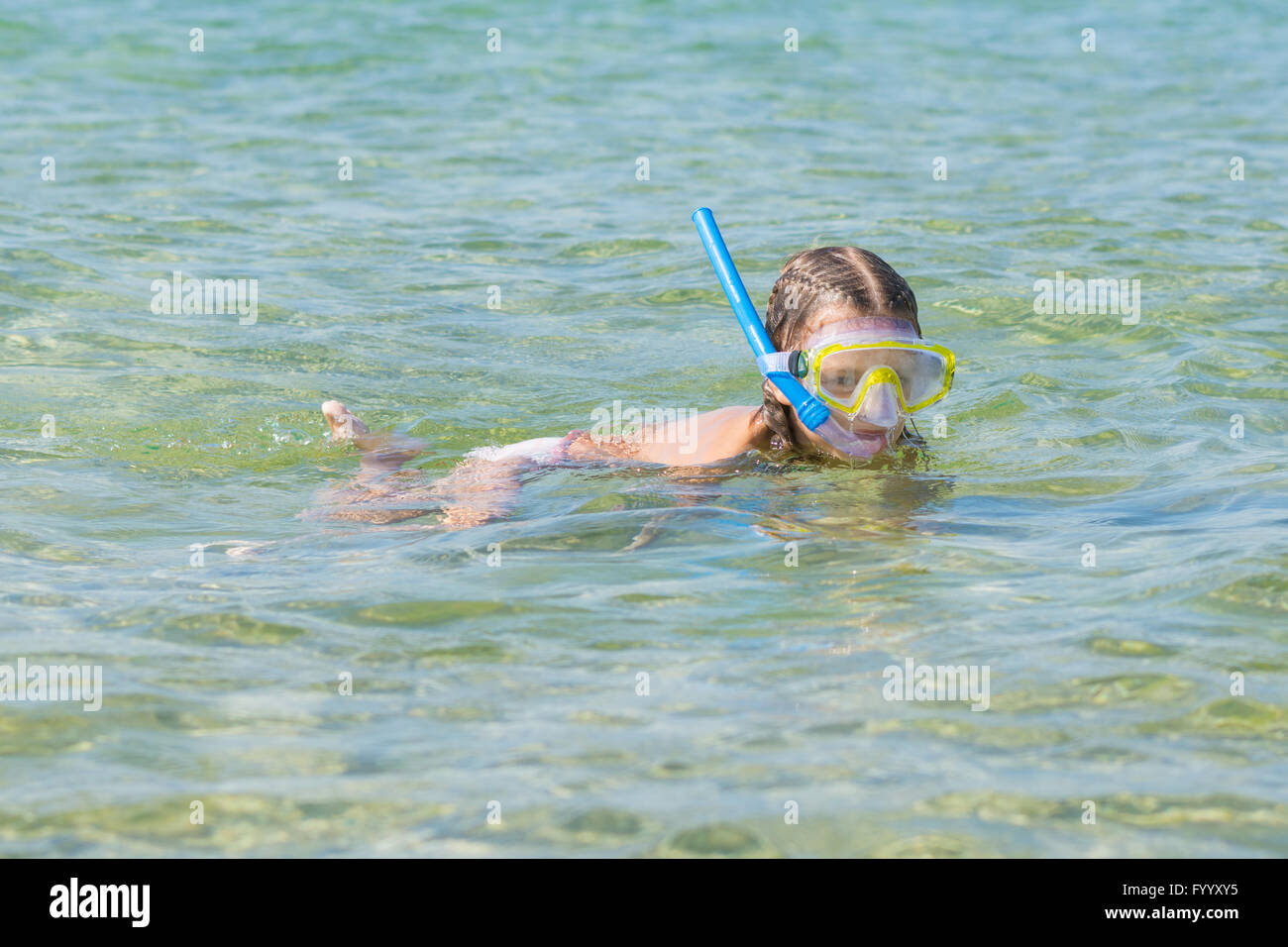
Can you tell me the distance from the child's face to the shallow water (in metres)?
0.18

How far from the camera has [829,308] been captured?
4383mm

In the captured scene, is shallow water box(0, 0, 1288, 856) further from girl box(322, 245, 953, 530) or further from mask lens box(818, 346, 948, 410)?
mask lens box(818, 346, 948, 410)

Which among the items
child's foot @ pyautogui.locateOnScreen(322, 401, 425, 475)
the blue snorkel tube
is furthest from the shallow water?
the blue snorkel tube

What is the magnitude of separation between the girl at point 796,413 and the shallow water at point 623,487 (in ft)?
0.43

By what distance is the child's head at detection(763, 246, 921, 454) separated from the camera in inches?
170

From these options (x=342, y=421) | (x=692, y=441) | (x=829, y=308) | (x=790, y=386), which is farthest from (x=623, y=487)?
(x=342, y=421)

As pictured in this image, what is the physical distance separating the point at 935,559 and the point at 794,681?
90 cm

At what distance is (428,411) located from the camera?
19.1ft

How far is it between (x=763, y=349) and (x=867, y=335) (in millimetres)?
366

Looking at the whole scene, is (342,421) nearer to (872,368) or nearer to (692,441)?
(692,441)

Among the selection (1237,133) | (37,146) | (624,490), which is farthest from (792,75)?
(624,490)

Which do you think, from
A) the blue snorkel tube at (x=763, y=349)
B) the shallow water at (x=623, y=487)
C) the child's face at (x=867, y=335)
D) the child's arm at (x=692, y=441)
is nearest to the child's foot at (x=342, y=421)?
the shallow water at (x=623, y=487)

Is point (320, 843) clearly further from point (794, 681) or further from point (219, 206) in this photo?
point (219, 206)

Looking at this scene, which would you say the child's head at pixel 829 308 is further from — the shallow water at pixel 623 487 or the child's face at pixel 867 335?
the shallow water at pixel 623 487
